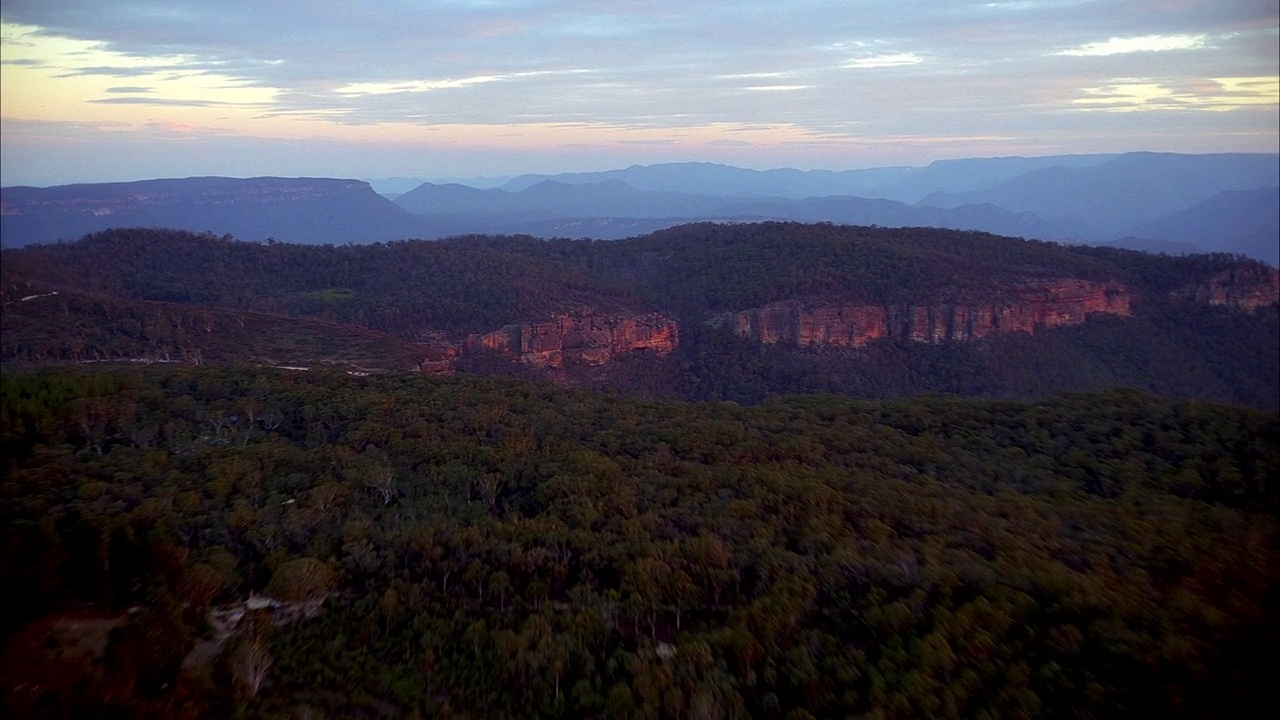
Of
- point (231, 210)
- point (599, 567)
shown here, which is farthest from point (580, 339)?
point (231, 210)

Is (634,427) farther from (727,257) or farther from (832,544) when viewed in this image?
(727,257)

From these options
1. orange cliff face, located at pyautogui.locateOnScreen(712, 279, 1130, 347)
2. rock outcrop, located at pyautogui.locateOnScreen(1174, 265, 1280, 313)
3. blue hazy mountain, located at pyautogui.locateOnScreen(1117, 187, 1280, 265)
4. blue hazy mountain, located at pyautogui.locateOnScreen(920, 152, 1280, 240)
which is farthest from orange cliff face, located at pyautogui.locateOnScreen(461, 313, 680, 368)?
blue hazy mountain, located at pyautogui.locateOnScreen(920, 152, 1280, 240)

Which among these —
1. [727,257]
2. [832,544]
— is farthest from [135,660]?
[727,257]

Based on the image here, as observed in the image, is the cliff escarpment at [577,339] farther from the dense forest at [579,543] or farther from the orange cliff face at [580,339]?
the dense forest at [579,543]

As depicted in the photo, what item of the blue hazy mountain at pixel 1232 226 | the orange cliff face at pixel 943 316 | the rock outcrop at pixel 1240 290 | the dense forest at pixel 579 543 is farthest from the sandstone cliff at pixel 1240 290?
the dense forest at pixel 579 543

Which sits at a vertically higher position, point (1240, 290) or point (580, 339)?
point (1240, 290)

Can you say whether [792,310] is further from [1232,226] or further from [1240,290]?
[1232,226]
